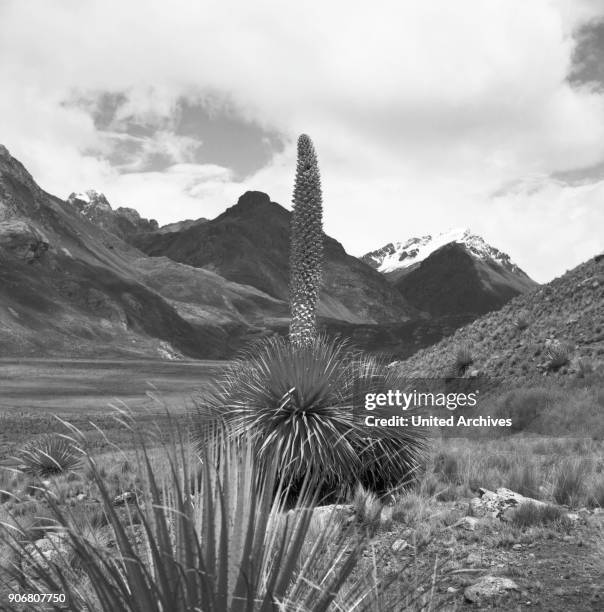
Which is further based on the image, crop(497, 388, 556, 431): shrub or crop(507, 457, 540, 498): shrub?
crop(497, 388, 556, 431): shrub

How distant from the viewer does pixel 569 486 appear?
28.4ft

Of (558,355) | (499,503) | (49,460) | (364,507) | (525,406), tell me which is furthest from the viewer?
(558,355)

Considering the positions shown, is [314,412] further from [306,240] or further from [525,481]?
[525,481]

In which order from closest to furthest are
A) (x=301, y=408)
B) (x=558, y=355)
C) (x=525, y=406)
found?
(x=301, y=408), (x=525, y=406), (x=558, y=355)

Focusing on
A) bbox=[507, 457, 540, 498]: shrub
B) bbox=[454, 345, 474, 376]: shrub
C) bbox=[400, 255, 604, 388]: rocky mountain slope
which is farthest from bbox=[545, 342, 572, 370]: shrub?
bbox=[507, 457, 540, 498]: shrub

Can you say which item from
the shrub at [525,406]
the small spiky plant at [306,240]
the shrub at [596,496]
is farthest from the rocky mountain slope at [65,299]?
the shrub at [596,496]

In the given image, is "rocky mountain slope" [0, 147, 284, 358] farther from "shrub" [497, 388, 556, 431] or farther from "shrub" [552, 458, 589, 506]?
"shrub" [552, 458, 589, 506]

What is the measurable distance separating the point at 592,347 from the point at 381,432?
46.2ft

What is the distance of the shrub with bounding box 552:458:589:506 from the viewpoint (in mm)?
8422

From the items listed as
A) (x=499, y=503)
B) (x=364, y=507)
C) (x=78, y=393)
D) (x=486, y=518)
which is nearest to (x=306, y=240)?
(x=364, y=507)

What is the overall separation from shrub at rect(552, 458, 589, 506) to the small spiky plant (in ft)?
12.8

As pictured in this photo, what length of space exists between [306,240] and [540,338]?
1733 cm

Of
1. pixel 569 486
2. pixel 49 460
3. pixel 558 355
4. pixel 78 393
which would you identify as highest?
pixel 558 355

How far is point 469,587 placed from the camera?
16.7 ft
